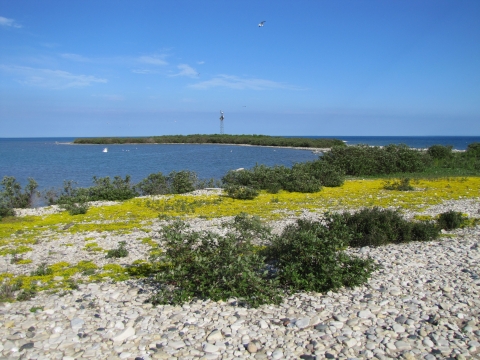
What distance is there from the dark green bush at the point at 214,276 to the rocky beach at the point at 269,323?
0.16m

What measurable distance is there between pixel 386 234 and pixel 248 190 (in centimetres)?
733

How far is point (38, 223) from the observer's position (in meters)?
12.3

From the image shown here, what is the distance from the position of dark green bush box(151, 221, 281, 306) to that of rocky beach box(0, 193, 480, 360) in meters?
0.16

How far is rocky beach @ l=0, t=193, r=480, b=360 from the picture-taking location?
478 centimetres

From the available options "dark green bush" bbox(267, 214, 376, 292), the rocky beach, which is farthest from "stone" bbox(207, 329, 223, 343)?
"dark green bush" bbox(267, 214, 376, 292)

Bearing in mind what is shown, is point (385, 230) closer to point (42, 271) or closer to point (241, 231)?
point (241, 231)

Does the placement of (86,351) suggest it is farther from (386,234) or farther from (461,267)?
(386,234)

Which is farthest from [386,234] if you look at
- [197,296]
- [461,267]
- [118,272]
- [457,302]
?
[118,272]

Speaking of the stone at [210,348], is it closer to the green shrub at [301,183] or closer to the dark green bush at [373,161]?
the green shrub at [301,183]

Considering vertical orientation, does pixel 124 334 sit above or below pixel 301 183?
below

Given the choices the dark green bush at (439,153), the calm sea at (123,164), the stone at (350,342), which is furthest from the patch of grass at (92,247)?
the dark green bush at (439,153)

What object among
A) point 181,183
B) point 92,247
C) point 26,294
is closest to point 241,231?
point 26,294

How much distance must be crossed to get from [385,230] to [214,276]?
4.93 meters

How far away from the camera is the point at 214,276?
612 centimetres
